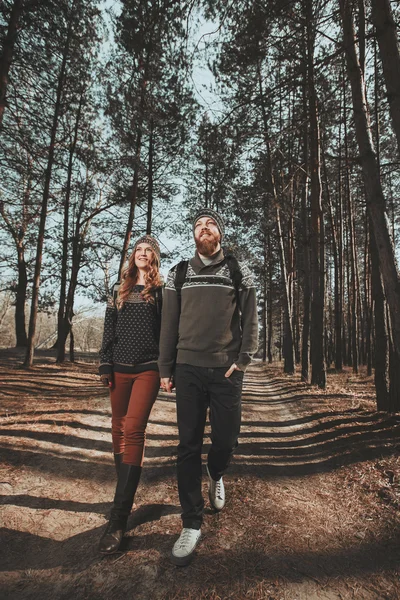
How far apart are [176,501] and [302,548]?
1.16 meters

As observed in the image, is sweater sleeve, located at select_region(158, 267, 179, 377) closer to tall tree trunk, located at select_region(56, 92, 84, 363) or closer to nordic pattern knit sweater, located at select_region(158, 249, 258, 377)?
nordic pattern knit sweater, located at select_region(158, 249, 258, 377)

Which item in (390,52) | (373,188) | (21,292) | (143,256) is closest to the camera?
(143,256)

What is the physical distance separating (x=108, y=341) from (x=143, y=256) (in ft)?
2.79

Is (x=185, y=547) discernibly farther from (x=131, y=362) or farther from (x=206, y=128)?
→ (x=206, y=128)

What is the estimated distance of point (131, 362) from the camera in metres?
2.83

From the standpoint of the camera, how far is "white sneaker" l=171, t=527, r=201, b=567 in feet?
7.20

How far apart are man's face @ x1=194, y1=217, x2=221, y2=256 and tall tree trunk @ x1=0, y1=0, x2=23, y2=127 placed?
6604 mm

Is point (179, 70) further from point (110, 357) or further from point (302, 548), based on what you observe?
point (302, 548)

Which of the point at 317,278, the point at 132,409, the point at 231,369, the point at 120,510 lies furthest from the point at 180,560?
the point at 317,278

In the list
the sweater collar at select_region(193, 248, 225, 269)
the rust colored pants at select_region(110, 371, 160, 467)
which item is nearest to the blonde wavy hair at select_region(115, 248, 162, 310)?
the sweater collar at select_region(193, 248, 225, 269)

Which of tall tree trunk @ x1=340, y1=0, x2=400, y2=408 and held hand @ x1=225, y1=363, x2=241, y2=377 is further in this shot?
tall tree trunk @ x1=340, y1=0, x2=400, y2=408

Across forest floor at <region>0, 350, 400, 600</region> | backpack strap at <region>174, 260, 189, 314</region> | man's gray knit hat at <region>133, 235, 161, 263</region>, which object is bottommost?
forest floor at <region>0, 350, 400, 600</region>

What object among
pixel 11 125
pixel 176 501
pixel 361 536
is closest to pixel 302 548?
pixel 361 536

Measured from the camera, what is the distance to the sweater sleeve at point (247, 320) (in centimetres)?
251
